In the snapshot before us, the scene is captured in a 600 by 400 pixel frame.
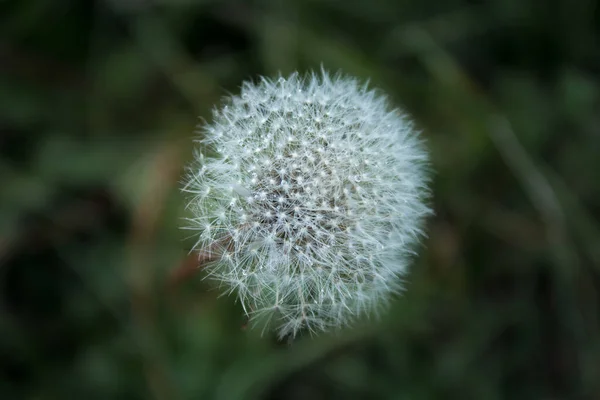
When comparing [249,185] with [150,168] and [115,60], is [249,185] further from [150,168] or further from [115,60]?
[115,60]

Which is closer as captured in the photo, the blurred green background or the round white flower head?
the round white flower head

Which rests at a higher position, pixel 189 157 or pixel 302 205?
pixel 189 157

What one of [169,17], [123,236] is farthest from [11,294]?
[169,17]

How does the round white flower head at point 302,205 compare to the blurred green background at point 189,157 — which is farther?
the blurred green background at point 189,157

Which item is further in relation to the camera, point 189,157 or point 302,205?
point 189,157
